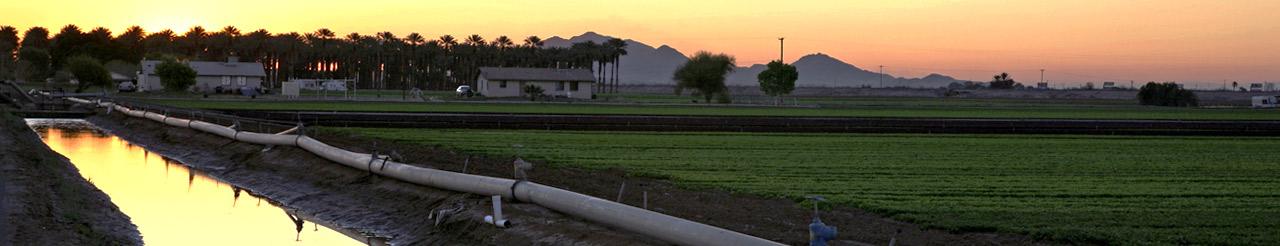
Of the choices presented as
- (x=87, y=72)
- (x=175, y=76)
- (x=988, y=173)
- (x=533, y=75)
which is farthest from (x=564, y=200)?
(x=87, y=72)

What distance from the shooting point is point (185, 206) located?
61.7ft

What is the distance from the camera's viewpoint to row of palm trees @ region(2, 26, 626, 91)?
558 ft

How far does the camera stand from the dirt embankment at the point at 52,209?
1295cm

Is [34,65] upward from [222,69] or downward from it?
upward

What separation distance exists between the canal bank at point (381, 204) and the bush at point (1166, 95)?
11341 centimetres

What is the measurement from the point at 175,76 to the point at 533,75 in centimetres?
3062

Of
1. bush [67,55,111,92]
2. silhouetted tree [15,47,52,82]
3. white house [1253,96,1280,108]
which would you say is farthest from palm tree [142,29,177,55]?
white house [1253,96,1280,108]

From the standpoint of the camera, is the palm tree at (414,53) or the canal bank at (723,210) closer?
the canal bank at (723,210)

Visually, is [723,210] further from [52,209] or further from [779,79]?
[779,79]

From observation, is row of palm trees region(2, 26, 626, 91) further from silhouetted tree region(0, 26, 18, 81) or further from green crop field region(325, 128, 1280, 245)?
green crop field region(325, 128, 1280, 245)

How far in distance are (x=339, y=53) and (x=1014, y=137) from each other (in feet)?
465

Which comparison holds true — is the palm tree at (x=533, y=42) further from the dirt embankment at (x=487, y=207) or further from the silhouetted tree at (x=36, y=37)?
the dirt embankment at (x=487, y=207)

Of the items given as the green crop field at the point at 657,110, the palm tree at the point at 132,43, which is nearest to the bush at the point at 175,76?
the green crop field at the point at 657,110

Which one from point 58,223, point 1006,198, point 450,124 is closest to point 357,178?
point 58,223
